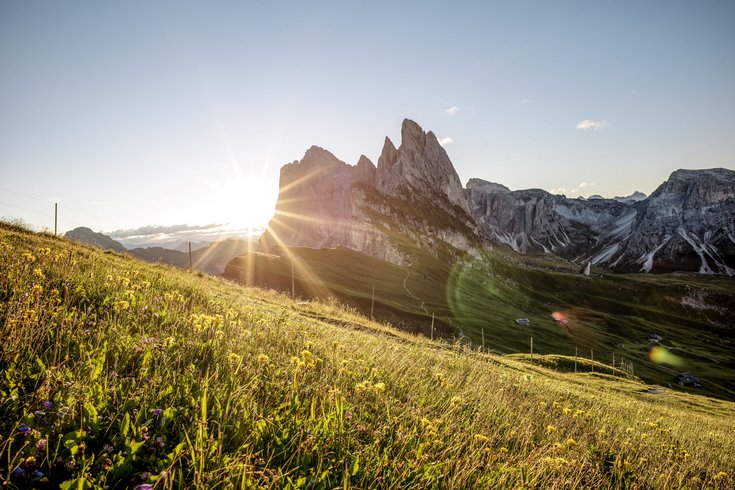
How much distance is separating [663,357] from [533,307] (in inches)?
1953

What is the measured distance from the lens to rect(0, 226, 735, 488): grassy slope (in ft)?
9.00

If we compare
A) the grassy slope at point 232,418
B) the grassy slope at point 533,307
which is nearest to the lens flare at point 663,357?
the grassy slope at point 533,307

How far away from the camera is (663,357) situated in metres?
100

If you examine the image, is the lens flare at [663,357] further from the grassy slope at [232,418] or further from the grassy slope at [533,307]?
the grassy slope at [232,418]

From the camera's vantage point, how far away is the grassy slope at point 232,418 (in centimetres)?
274

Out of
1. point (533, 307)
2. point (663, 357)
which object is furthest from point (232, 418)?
point (533, 307)

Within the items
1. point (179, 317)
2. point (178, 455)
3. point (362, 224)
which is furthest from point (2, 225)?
point (362, 224)

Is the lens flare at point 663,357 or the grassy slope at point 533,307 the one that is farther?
the lens flare at point 663,357

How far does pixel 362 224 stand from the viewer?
172 meters

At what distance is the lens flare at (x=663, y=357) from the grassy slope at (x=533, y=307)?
3.76ft

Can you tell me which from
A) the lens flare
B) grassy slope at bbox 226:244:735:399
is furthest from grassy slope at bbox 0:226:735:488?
the lens flare

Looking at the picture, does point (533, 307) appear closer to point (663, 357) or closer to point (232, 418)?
point (663, 357)

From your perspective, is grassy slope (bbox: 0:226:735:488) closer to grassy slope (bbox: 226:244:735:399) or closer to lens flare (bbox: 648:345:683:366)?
grassy slope (bbox: 226:244:735:399)

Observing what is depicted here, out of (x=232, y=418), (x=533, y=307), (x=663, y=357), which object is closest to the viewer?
(x=232, y=418)
